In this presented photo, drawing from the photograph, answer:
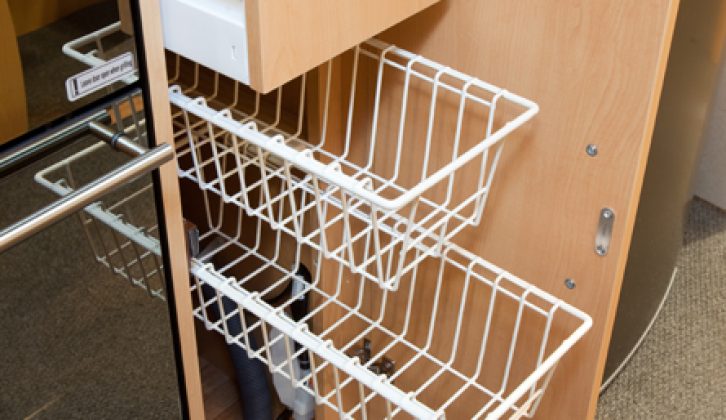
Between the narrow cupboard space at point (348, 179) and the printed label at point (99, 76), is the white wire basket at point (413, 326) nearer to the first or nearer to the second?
the narrow cupboard space at point (348, 179)

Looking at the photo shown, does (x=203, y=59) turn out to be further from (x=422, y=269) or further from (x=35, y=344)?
(x=422, y=269)

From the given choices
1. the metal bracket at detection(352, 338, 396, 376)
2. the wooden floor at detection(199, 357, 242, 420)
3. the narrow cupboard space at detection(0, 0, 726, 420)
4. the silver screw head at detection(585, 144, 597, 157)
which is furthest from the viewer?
the wooden floor at detection(199, 357, 242, 420)

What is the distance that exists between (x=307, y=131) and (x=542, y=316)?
390 mm

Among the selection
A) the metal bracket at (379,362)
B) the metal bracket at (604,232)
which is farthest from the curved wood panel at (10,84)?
the metal bracket at (379,362)

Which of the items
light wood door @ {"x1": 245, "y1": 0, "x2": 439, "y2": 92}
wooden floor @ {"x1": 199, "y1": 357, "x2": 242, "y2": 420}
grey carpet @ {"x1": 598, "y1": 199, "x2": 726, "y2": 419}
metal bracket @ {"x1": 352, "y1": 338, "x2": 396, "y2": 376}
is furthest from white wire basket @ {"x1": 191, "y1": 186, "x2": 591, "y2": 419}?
grey carpet @ {"x1": 598, "y1": 199, "x2": 726, "y2": 419}

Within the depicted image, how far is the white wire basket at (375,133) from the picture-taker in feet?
3.42

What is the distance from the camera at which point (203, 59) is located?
921 millimetres

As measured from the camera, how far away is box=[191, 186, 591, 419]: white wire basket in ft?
3.52

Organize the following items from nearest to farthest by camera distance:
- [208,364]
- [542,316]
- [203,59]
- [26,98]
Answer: [26,98] → [203,59] → [542,316] → [208,364]

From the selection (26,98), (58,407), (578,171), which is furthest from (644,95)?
(58,407)

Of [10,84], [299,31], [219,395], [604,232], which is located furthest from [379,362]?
[10,84]

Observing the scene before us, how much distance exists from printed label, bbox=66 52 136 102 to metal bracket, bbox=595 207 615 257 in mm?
519

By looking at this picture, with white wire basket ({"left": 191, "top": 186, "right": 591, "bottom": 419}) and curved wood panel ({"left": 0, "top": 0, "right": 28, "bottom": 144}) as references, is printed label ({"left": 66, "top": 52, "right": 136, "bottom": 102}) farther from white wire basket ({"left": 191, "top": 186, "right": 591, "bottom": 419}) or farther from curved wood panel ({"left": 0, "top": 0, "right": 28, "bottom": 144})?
white wire basket ({"left": 191, "top": 186, "right": 591, "bottom": 419})

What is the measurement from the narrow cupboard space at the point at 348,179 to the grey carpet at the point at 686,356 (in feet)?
1.22
